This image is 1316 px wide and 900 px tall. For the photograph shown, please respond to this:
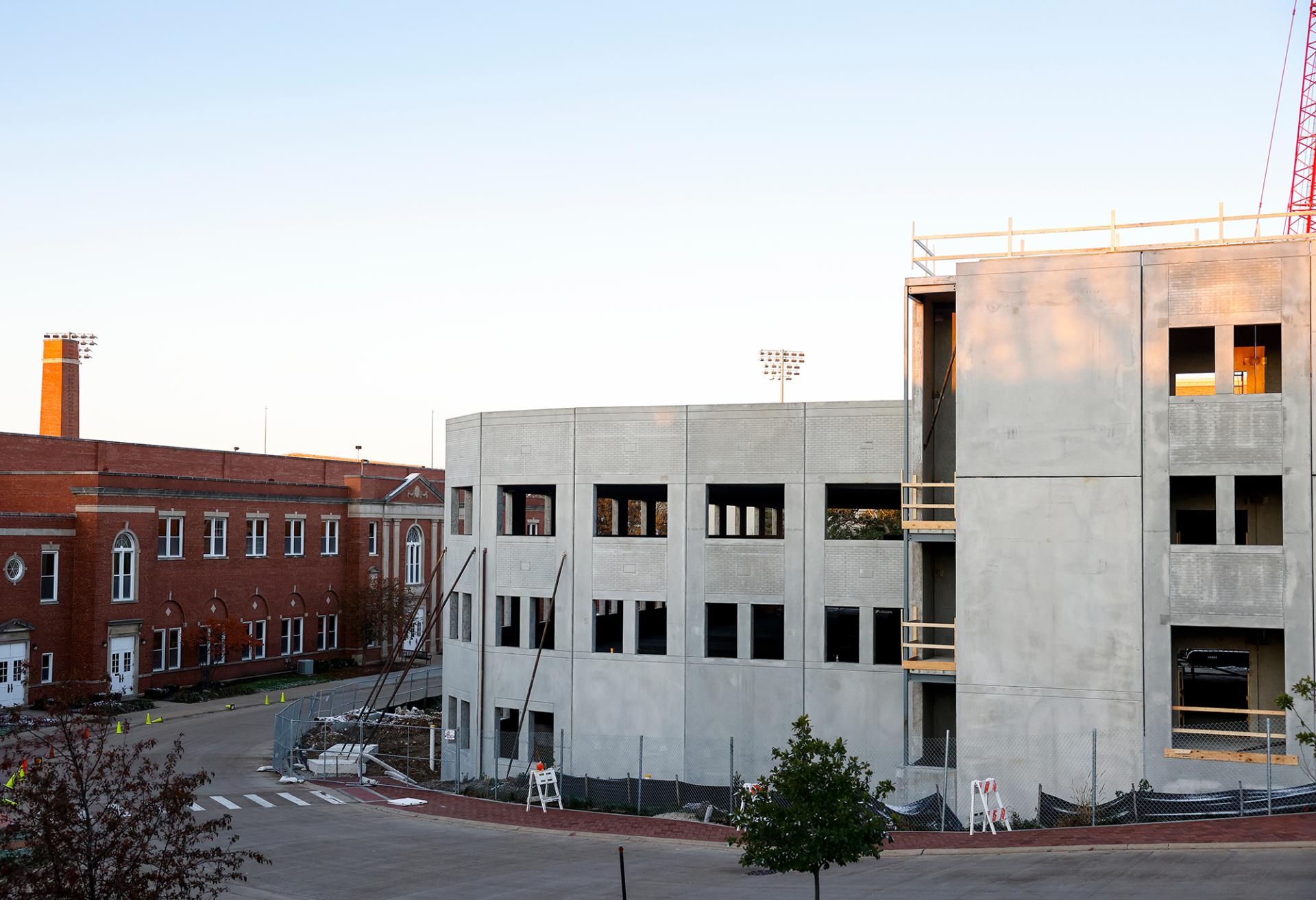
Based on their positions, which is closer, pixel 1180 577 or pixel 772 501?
pixel 1180 577

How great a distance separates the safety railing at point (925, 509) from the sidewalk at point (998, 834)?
6.90 metres

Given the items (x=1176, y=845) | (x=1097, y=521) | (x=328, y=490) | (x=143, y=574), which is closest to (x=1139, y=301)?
(x=1097, y=521)

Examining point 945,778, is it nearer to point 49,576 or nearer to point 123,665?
point 123,665

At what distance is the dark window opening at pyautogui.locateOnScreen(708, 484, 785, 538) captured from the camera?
36.3 metres

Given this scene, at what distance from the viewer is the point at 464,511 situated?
4069 cm

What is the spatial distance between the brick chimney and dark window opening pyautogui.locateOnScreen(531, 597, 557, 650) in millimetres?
50877

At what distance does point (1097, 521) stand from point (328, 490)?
53488 mm

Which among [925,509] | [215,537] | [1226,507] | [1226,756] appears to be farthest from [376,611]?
[1226,507]

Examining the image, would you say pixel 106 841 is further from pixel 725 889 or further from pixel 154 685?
pixel 154 685


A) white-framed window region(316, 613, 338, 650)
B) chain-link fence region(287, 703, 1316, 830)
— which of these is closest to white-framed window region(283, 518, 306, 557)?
white-framed window region(316, 613, 338, 650)

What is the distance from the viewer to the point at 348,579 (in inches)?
2881

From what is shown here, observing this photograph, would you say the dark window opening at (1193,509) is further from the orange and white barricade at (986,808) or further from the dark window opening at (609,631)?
the dark window opening at (609,631)

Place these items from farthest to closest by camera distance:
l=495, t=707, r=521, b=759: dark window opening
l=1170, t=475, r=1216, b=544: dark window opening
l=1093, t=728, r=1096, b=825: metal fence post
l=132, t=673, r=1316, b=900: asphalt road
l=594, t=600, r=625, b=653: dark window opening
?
l=594, t=600, r=625, b=653: dark window opening
l=495, t=707, r=521, b=759: dark window opening
l=1170, t=475, r=1216, b=544: dark window opening
l=1093, t=728, r=1096, b=825: metal fence post
l=132, t=673, r=1316, b=900: asphalt road

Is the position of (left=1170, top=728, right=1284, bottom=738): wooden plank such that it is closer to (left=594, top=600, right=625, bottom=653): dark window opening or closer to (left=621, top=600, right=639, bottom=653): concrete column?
(left=621, top=600, right=639, bottom=653): concrete column
